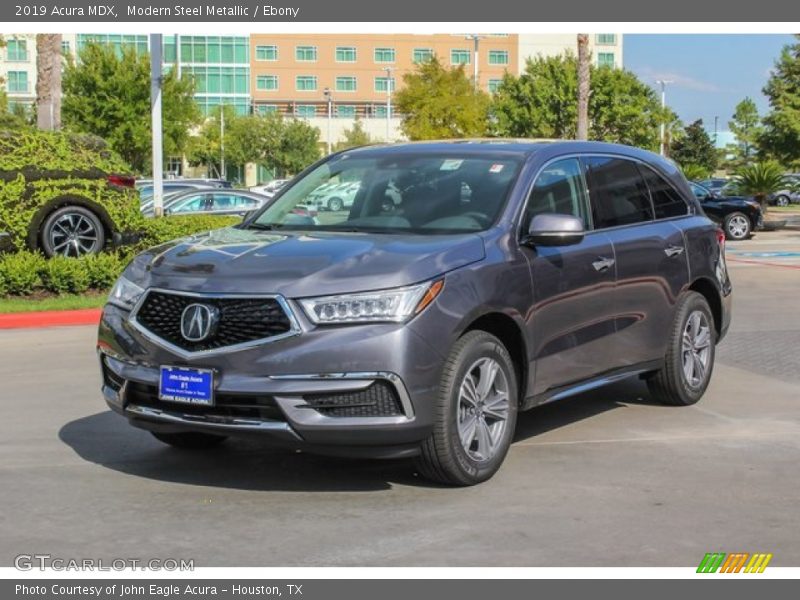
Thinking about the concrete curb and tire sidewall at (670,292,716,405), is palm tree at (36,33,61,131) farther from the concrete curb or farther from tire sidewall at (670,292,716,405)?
tire sidewall at (670,292,716,405)

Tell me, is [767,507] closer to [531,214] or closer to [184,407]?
[531,214]

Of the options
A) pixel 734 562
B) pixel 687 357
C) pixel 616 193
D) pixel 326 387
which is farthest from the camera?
pixel 687 357

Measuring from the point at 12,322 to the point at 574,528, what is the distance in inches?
353

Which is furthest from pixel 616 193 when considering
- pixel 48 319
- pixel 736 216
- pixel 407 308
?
pixel 736 216

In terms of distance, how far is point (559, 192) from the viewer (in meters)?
7.05

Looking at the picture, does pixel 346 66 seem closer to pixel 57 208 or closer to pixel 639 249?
pixel 57 208

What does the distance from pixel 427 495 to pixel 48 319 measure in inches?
319

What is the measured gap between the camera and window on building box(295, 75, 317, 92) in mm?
108312

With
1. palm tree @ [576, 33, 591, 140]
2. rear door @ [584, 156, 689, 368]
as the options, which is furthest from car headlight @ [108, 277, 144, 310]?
palm tree @ [576, 33, 591, 140]

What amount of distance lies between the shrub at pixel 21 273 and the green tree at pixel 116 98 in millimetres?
30081

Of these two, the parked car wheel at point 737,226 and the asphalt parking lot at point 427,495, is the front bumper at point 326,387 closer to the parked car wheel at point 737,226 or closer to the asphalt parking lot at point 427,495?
the asphalt parking lot at point 427,495

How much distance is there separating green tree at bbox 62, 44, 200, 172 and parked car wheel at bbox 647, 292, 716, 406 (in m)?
37.0

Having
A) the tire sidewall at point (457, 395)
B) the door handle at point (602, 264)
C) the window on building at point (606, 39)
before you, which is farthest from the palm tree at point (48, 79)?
the window on building at point (606, 39)

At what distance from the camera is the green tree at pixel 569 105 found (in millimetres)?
50594
